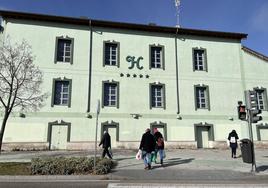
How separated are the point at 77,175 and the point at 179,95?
49.9ft

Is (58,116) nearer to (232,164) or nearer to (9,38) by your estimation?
(9,38)

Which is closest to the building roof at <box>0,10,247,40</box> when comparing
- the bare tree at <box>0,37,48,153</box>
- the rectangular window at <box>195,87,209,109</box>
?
the bare tree at <box>0,37,48,153</box>

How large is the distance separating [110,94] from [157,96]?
3.97 metres

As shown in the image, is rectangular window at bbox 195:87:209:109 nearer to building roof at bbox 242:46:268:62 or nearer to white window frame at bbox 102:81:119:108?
building roof at bbox 242:46:268:62

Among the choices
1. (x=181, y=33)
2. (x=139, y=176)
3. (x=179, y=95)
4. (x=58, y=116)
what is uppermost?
(x=181, y=33)

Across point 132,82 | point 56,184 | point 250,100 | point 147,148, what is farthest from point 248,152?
point 132,82

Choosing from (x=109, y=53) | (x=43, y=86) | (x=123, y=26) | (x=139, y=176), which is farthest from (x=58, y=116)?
(x=139, y=176)

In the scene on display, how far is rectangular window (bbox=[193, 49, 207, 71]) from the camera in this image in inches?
992

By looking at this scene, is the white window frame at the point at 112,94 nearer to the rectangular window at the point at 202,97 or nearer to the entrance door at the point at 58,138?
the entrance door at the point at 58,138

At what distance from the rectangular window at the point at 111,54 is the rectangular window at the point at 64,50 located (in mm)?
2925

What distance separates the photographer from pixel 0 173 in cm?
1026

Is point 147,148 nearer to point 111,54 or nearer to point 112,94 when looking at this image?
point 112,94

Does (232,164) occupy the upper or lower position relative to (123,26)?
lower

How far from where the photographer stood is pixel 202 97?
2464 centimetres
